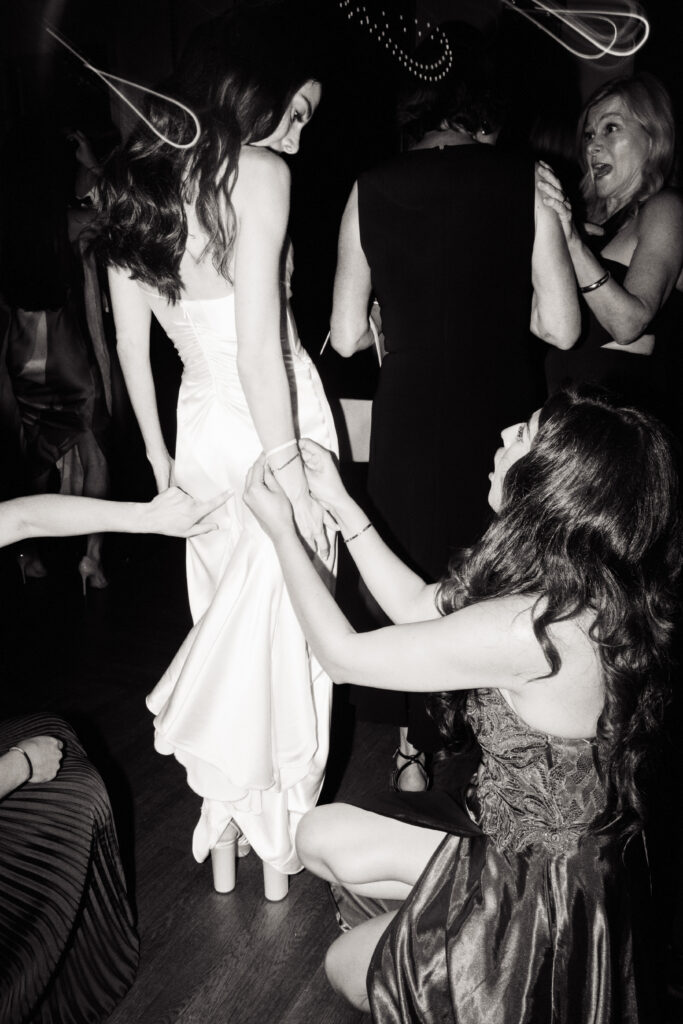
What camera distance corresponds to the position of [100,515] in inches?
55.9

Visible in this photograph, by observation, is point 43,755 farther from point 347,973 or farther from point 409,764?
point 409,764

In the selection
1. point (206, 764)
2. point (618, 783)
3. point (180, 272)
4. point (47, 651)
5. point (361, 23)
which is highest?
point (361, 23)

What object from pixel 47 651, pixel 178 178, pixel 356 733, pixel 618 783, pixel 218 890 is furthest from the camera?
pixel 47 651

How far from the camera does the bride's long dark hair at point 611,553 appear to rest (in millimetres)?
1242

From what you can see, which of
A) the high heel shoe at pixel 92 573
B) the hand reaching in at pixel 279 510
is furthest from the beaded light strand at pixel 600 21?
the high heel shoe at pixel 92 573

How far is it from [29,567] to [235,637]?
7.77 ft

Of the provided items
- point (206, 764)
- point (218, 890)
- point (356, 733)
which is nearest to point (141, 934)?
point (218, 890)

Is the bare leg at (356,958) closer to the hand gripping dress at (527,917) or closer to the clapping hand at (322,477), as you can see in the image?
the hand gripping dress at (527,917)

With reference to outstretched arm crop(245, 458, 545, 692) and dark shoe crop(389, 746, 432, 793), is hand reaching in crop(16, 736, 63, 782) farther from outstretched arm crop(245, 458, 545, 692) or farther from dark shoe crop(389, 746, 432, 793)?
dark shoe crop(389, 746, 432, 793)

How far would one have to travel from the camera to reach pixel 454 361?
1.89 meters

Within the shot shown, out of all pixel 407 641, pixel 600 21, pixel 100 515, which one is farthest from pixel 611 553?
pixel 600 21

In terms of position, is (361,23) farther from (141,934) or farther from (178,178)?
(141,934)

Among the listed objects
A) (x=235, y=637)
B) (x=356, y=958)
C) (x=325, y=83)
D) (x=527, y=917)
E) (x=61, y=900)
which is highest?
(x=325, y=83)

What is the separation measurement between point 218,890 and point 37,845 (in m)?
0.56
